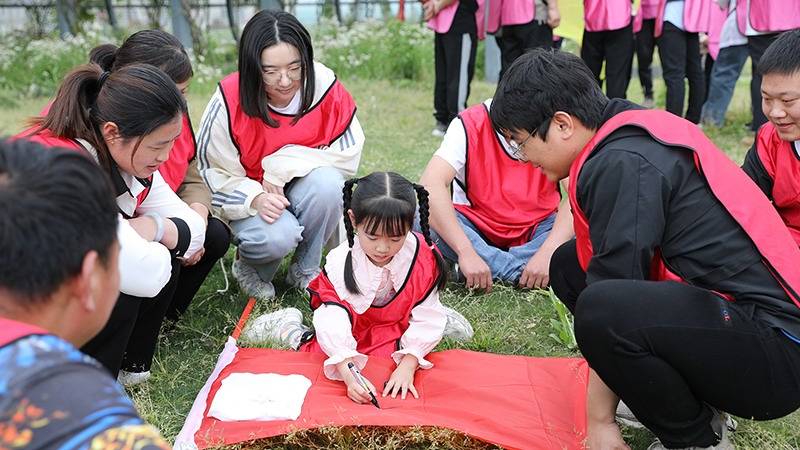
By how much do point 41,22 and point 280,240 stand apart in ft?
33.9

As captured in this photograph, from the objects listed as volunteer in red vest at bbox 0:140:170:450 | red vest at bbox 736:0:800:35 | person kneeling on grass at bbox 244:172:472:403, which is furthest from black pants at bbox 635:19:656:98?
volunteer in red vest at bbox 0:140:170:450

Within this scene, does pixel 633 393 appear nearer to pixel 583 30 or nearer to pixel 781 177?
pixel 781 177

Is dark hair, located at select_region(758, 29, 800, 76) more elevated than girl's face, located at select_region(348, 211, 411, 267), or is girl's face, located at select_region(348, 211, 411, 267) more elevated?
dark hair, located at select_region(758, 29, 800, 76)

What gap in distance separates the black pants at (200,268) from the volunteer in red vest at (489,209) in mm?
932

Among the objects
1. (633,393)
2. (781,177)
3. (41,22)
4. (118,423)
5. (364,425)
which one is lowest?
(41,22)

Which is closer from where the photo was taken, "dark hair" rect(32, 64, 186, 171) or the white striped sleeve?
"dark hair" rect(32, 64, 186, 171)

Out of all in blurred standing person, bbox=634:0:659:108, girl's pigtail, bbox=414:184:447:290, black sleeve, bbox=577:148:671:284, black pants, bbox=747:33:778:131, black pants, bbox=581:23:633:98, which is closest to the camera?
black sleeve, bbox=577:148:671:284

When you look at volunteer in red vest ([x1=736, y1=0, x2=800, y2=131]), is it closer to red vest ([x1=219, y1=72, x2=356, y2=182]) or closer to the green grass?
the green grass

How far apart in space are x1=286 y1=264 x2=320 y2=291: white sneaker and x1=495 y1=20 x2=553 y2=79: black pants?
10.9 ft

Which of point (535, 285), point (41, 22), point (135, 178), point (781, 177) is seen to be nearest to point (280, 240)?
point (135, 178)

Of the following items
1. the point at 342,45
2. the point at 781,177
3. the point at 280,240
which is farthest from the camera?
the point at 342,45

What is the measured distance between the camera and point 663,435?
2.13m

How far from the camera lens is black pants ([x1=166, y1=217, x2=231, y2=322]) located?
307 centimetres

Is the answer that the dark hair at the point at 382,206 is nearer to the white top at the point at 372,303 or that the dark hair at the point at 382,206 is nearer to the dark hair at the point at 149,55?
the white top at the point at 372,303
